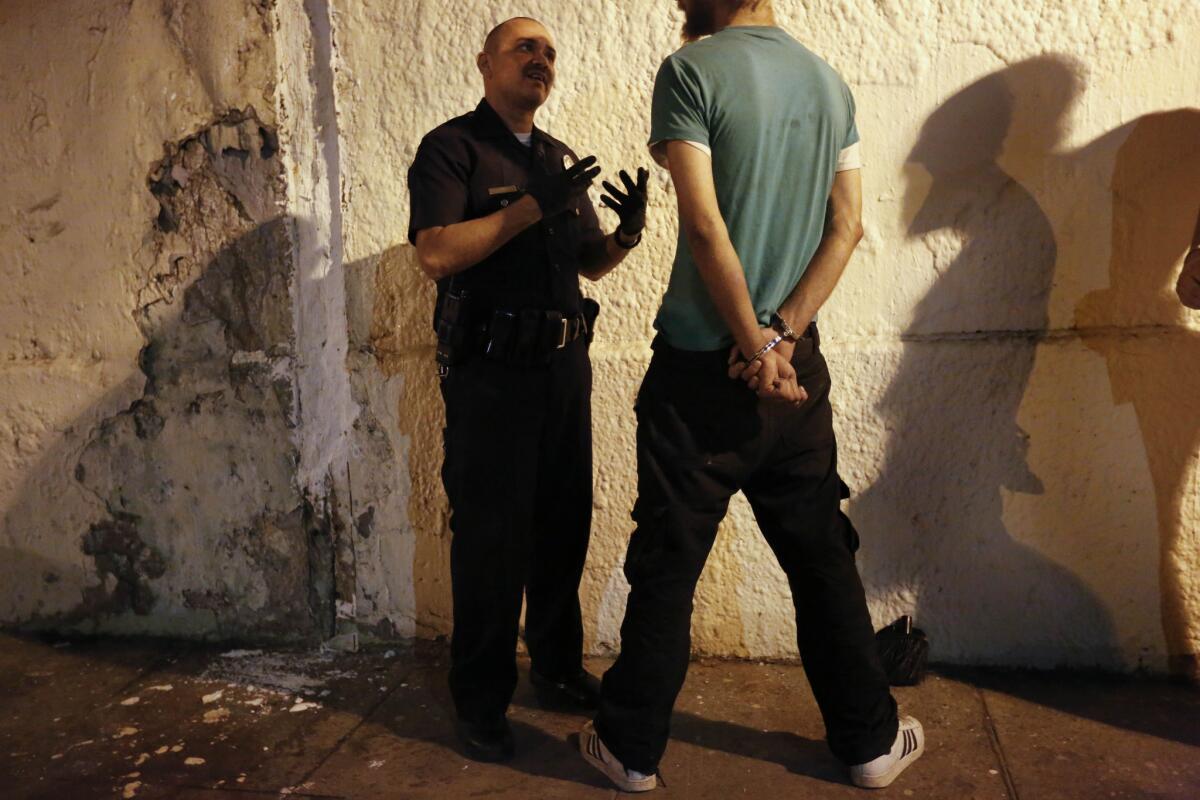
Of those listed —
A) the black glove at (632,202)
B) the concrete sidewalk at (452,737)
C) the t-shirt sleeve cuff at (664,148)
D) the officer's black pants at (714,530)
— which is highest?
the t-shirt sleeve cuff at (664,148)

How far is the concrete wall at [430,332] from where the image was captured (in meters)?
2.65

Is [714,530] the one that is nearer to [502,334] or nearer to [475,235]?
[502,334]

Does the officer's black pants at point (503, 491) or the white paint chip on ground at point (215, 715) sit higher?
the officer's black pants at point (503, 491)

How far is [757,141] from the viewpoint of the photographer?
1958 mm

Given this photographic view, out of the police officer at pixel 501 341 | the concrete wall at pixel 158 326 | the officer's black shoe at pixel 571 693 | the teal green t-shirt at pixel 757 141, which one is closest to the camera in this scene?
the teal green t-shirt at pixel 757 141

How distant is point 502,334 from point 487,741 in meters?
1.00

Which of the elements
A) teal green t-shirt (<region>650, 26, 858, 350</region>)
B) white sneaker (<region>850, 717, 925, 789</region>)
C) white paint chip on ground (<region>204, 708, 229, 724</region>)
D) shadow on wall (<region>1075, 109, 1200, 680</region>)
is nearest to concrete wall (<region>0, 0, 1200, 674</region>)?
shadow on wall (<region>1075, 109, 1200, 680</region>)

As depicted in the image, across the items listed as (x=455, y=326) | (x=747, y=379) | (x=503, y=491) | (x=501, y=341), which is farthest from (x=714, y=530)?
(x=455, y=326)

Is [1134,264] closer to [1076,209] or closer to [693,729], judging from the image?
[1076,209]

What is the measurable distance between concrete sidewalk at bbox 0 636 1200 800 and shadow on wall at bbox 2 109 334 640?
0.23 meters

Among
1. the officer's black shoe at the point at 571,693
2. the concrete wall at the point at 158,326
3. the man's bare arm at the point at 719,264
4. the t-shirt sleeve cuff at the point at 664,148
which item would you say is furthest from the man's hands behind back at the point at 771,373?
the concrete wall at the point at 158,326

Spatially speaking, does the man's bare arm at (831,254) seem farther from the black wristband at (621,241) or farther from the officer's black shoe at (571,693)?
the officer's black shoe at (571,693)

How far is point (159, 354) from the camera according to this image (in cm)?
314

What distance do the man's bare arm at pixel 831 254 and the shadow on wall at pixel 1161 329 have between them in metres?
0.96
